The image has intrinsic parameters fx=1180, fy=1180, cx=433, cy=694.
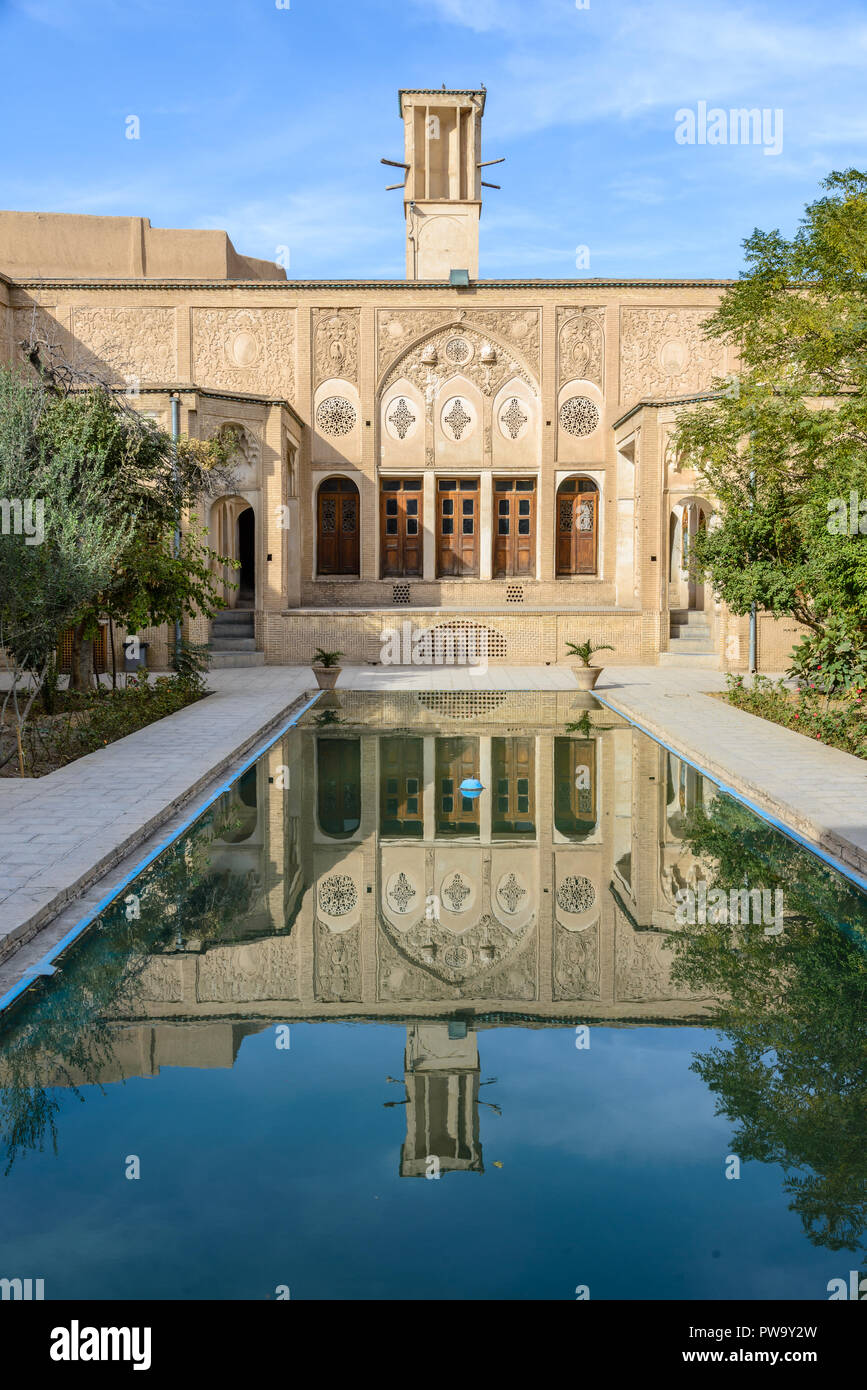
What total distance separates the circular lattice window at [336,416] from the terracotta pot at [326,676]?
814 cm

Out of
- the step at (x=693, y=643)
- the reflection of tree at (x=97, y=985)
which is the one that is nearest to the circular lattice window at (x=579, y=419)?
the step at (x=693, y=643)

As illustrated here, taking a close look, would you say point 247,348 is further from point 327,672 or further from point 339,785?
point 339,785

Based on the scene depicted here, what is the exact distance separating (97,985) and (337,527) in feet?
60.6

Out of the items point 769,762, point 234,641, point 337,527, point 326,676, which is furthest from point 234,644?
point 769,762

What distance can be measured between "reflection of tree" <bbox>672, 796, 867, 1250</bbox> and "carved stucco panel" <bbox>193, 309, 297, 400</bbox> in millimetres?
17510

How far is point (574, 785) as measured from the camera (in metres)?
8.92

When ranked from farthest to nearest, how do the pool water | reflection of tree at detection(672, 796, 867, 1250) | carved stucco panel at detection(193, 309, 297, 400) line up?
carved stucco panel at detection(193, 309, 297, 400), reflection of tree at detection(672, 796, 867, 1250), the pool water

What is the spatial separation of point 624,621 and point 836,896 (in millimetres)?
13703

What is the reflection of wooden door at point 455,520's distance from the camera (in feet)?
73.9
